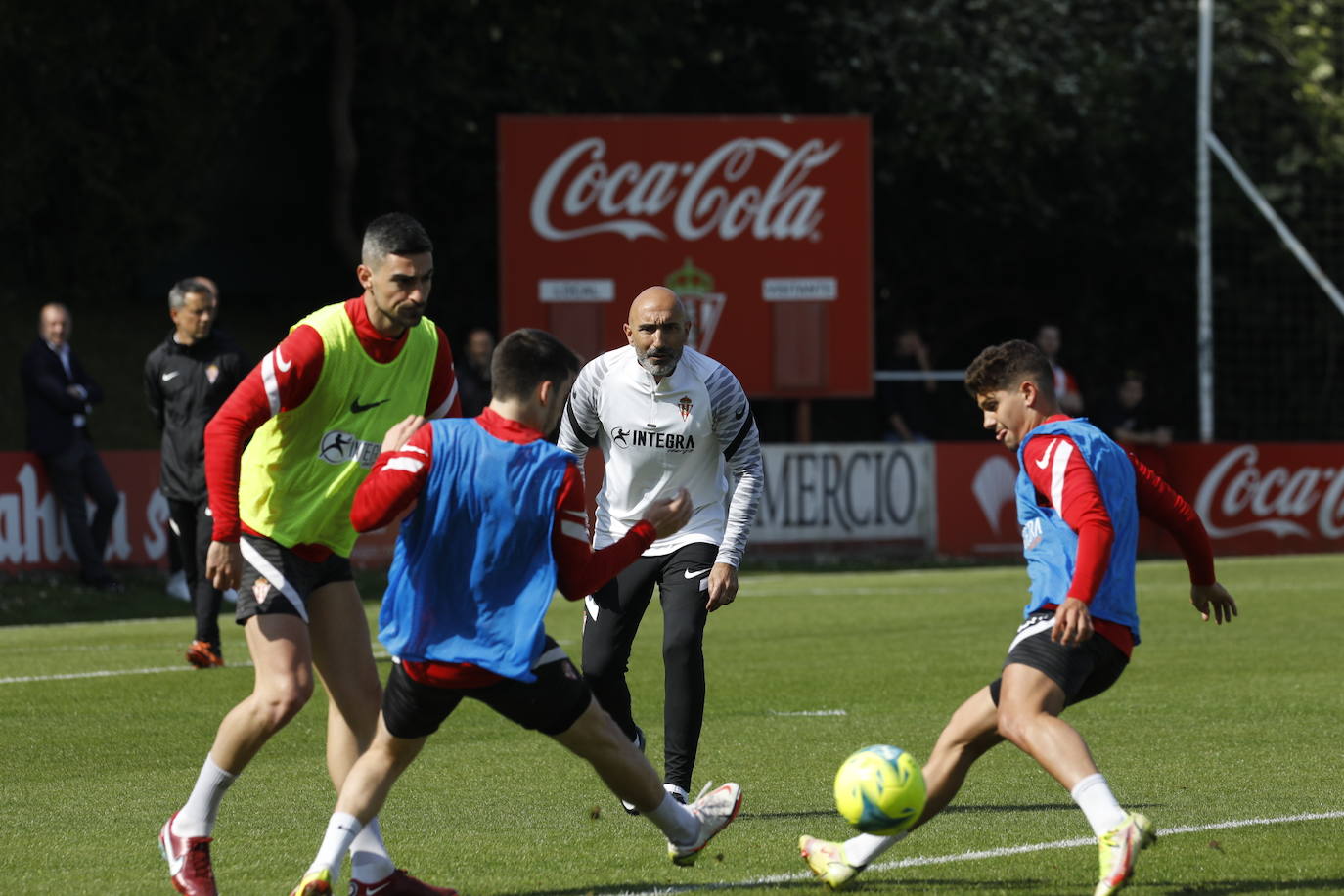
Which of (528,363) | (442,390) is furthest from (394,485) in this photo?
(442,390)

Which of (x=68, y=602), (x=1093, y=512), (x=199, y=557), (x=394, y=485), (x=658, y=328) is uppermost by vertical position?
(x=658, y=328)

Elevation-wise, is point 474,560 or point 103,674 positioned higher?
point 474,560

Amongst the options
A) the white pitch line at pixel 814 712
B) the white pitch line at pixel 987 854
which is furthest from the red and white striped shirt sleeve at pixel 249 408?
the white pitch line at pixel 814 712

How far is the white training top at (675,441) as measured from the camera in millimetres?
8016

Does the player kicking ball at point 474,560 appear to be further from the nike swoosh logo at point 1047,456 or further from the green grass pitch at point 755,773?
the nike swoosh logo at point 1047,456

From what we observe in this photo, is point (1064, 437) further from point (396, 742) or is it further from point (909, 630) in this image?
point (909, 630)

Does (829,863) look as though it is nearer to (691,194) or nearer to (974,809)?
(974,809)

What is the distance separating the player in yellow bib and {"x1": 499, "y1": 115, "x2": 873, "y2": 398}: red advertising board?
53.9 ft

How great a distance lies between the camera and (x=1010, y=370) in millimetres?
6266

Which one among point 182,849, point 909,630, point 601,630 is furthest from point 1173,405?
point 182,849

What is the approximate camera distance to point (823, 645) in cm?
1390

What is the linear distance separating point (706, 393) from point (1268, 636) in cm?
731

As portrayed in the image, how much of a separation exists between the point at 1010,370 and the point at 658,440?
206 cm

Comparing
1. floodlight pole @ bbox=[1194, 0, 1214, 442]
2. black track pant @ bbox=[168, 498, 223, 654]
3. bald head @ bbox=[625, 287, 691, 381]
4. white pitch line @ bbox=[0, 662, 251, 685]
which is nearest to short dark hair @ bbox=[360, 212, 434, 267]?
bald head @ bbox=[625, 287, 691, 381]
